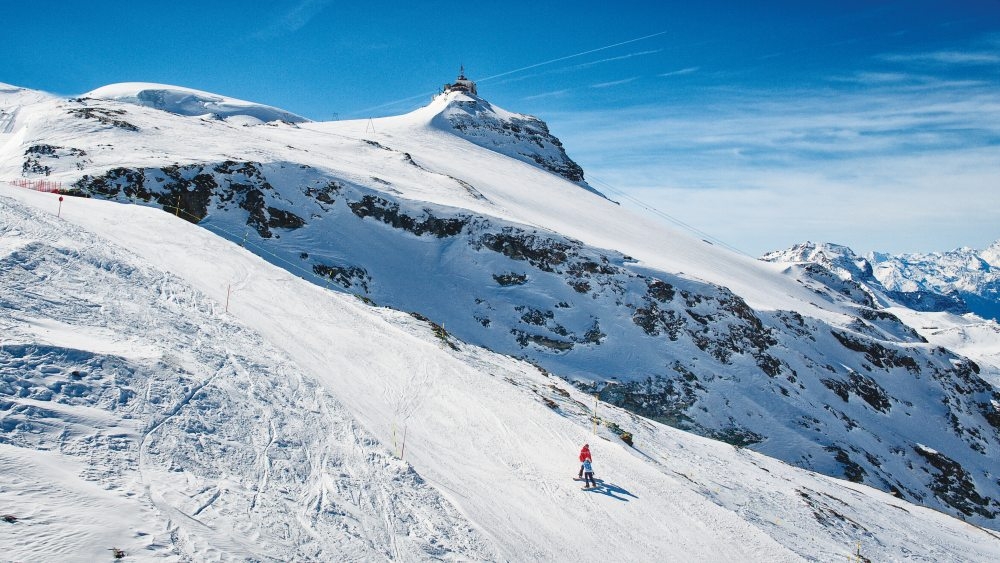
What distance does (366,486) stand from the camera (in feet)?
40.4

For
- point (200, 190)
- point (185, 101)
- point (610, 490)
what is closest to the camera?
point (610, 490)

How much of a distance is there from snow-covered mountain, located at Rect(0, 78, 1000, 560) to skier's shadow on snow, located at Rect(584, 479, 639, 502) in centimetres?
10

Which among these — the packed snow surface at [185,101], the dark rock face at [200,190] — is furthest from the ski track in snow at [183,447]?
the packed snow surface at [185,101]

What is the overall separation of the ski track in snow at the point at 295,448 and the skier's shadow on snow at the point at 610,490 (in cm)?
7

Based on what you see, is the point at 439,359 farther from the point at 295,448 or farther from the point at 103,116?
the point at 103,116

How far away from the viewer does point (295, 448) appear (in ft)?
41.7

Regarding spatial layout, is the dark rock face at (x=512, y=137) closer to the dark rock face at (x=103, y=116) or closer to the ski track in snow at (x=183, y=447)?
the dark rock face at (x=103, y=116)

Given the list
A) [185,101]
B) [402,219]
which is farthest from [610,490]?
[185,101]

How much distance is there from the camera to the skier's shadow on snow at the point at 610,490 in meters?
16.0

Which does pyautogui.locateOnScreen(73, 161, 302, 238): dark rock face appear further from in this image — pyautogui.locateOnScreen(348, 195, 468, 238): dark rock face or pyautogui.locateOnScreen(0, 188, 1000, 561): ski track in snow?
pyautogui.locateOnScreen(0, 188, 1000, 561): ski track in snow

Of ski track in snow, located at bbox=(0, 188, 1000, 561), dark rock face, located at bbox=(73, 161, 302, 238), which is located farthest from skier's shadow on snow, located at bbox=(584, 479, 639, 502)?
dark rock face, located at bbox=(73, 161, 302, 238)

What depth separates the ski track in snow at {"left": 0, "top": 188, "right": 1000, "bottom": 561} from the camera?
9234 mm

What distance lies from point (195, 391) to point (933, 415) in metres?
63.9

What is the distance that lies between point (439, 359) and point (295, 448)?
1062 centimetres
